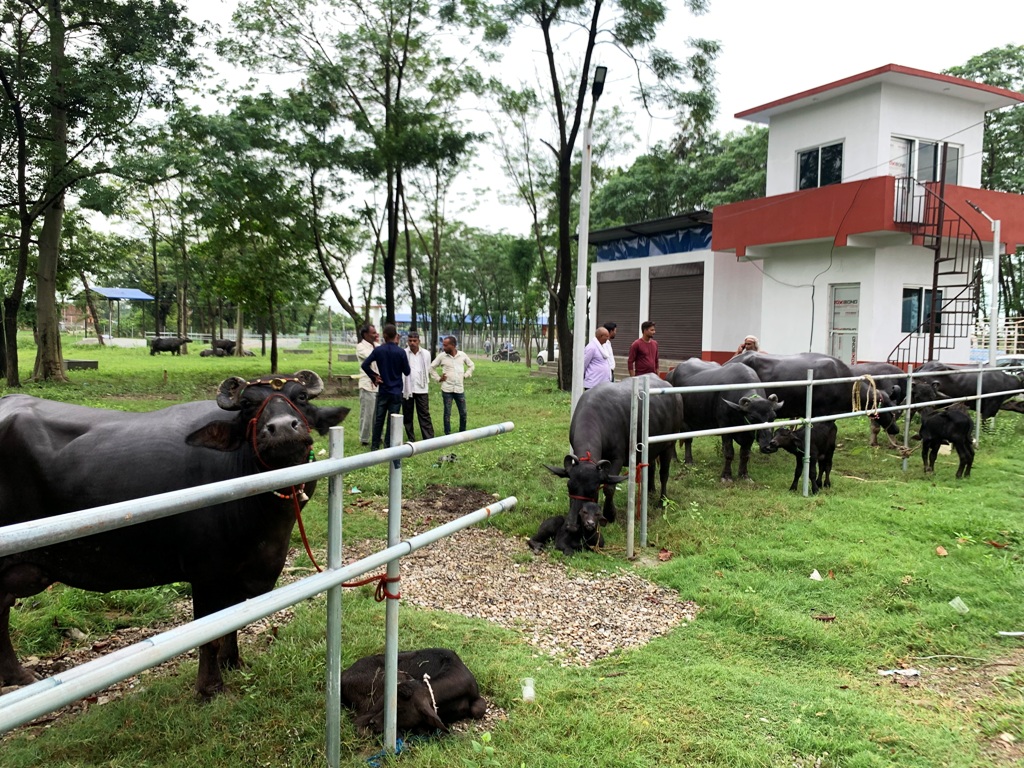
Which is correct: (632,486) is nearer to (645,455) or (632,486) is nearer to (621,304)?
(645,455)

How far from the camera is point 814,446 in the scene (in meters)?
8.22

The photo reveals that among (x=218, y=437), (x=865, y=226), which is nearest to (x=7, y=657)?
(x=218, y=437)

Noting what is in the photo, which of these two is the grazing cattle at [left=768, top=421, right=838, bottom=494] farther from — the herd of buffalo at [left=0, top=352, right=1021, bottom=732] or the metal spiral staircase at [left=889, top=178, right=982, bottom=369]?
the metal spiral staircase at [left=889, top=178, right=982, bottom=369]

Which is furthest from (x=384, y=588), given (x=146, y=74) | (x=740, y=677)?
(x=146, y=74)

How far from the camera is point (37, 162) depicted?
15.8 m

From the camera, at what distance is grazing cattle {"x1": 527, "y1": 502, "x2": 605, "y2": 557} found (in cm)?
579

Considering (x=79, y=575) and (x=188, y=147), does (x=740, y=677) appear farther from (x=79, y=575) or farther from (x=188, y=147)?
(x=188, y=147)

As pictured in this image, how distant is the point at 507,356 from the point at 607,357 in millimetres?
28410

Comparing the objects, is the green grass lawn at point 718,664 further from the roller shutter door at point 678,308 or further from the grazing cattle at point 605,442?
the roller shutter door at point 678,308

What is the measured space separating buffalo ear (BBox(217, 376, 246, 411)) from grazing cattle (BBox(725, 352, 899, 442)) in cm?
775

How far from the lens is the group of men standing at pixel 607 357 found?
1001 cm

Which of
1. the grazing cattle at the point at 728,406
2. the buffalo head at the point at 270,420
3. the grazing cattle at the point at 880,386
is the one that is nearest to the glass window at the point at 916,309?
the grazing cattle at the point at 880,386

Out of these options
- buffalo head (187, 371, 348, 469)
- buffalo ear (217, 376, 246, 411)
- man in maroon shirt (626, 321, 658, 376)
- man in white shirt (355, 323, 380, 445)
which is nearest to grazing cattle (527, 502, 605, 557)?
buffalo head (187, 371, 348, 469)

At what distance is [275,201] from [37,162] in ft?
17.1
